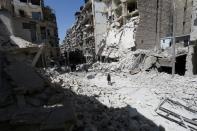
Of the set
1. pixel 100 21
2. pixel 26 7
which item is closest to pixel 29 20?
pixel 26 7

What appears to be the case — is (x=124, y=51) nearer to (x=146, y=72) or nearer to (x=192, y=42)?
(x=146, y=72)

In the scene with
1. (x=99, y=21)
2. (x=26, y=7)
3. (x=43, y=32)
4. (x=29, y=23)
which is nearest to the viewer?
(x=29, y=23)

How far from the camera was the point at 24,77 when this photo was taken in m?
6.91

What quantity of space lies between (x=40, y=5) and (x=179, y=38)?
26602 millimetres

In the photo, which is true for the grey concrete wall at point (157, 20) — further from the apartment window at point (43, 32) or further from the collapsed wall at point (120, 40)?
the apartment window at point (43, 32)

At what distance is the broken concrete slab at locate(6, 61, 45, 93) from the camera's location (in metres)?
6.41

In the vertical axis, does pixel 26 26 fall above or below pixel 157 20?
above

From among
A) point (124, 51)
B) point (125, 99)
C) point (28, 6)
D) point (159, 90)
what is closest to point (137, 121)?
point (125, 99)

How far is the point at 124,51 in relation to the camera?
26.5m

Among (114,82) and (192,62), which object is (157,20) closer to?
(192,62)

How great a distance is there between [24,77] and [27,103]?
4.73 ft

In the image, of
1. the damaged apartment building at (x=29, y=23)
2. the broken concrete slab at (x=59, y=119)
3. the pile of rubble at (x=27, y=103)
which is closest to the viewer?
the broken concrete slab at (x=59, y=119)

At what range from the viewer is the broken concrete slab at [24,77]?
641cm

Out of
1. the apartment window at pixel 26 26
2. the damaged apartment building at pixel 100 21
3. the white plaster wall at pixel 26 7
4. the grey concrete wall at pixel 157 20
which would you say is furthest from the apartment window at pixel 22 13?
the grey concrete wall at pixel 157 20
